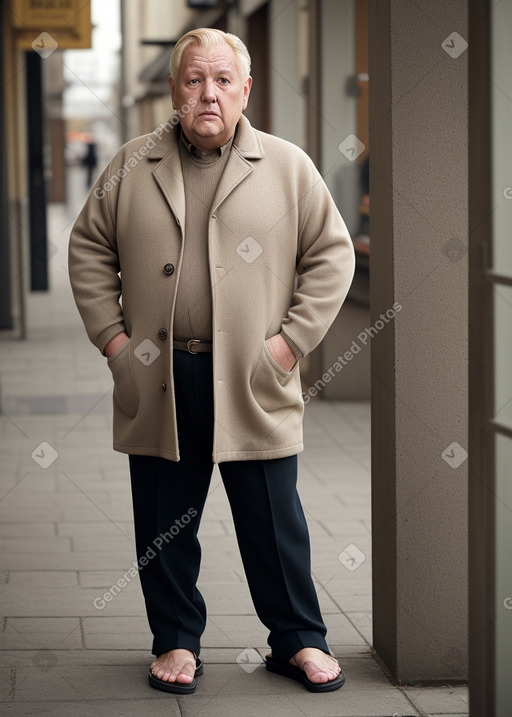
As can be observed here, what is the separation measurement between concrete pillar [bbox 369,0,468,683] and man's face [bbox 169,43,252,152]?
49cm

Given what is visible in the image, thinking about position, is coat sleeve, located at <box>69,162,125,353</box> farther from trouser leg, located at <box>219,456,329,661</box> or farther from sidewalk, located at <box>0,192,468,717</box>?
sidewalk, located at <box>0,192,468,717</box>

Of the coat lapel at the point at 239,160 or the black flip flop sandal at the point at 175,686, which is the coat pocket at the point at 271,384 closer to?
the coat lapel at the point at 239,160

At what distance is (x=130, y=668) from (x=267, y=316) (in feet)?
4.00

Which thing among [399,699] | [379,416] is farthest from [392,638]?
[379,416]

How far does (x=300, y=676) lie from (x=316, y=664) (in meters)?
0.08

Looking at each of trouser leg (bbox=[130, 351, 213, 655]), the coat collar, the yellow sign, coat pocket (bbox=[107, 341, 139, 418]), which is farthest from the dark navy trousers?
the yellow sign

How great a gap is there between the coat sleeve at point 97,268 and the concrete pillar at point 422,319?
80 cm

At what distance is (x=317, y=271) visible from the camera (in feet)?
11.8

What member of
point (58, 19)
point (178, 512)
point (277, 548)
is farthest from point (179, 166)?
A: point (58, 19)

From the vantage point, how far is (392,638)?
3816mm

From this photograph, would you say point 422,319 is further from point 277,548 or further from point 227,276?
point 277,548

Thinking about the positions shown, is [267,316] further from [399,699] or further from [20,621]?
[20,621]

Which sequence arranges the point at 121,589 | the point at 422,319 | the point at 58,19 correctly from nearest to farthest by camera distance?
the point at 422,319
the point at 121,589
the point at 58,19

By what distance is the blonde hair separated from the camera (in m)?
3.47
